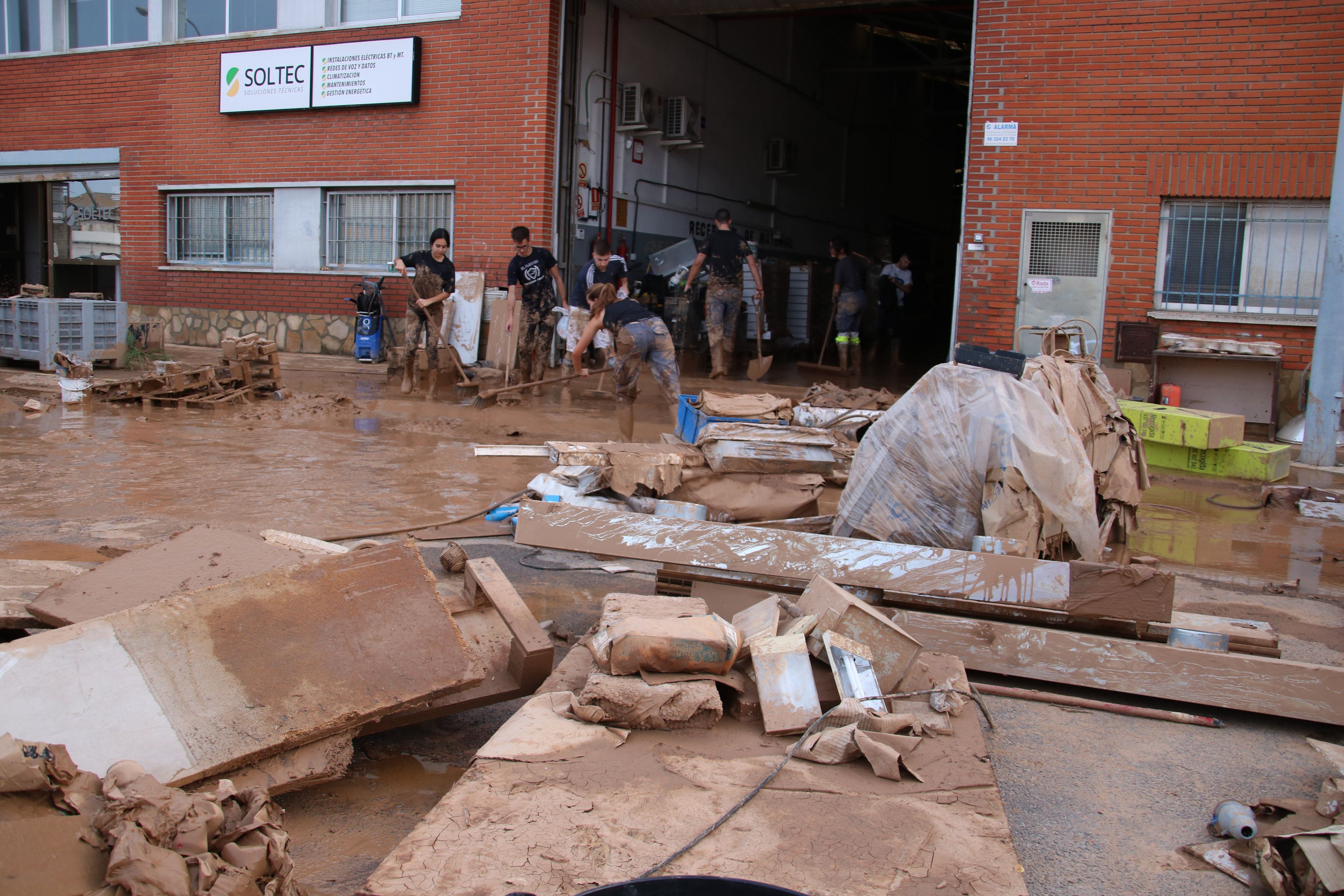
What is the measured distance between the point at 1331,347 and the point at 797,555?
6612 mm

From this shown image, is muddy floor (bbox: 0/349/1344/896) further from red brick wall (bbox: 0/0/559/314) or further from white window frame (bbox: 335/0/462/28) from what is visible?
white window frame (bbox: 335/0/462/28)

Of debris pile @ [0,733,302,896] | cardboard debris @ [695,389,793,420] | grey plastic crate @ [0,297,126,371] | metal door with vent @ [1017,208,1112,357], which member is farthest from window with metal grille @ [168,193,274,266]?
debris pile @ [0,733,302,896]

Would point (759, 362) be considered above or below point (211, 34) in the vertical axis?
below

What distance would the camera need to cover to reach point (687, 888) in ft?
5.29

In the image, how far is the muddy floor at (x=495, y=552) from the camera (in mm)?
2525

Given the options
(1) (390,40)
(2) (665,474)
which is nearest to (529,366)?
(1) (390,40)

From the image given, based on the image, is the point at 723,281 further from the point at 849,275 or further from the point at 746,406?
the point at 746,406

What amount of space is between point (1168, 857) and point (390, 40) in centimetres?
1363

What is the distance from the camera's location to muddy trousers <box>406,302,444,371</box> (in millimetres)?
10664

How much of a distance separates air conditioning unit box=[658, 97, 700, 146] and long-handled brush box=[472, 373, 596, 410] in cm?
626

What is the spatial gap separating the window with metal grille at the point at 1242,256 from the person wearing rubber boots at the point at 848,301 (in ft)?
13.8

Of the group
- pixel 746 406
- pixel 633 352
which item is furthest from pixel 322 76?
pixel 746 406

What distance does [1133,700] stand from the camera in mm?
3441

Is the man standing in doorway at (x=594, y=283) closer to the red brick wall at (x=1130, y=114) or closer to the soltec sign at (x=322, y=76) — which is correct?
the red brick wall at (x=1130, y=114)
